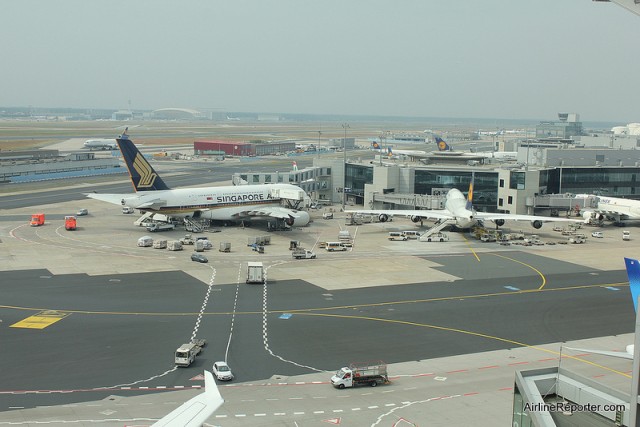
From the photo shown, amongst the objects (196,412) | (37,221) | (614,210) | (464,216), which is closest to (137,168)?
(37,221)

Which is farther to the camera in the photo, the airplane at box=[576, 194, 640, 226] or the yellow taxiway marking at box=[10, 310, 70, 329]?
the airplane at box=[576, 194, 640, 226]

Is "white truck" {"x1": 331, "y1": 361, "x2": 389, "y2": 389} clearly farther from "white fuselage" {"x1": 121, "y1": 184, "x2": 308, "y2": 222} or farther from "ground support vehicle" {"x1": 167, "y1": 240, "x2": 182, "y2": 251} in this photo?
"white fuselage" {"x1": 121, "y1": 184, "x2": 308, "y2": 222}

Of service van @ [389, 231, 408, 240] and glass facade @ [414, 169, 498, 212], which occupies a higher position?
glass facade @ [414, 169, 498, 212]

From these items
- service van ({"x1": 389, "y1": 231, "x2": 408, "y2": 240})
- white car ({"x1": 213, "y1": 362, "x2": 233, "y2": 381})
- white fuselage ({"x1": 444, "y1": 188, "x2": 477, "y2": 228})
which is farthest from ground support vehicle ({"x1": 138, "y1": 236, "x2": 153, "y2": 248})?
white car ({"x1": 213, "y1": 362, "x2": 233, "y2": 381})

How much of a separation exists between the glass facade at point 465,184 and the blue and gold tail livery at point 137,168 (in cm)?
4660

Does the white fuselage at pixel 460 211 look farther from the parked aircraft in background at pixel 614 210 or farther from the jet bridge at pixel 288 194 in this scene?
the parked aircraft in background at pixel 614 210

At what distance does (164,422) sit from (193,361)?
75.8 feet

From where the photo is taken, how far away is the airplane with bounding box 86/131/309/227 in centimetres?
9250

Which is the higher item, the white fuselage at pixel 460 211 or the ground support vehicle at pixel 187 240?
the white fuselage at pixel 460 211

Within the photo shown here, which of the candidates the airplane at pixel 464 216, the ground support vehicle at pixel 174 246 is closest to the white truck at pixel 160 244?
the ground support vehicle at pixel 174 246

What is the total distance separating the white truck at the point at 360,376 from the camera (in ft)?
135

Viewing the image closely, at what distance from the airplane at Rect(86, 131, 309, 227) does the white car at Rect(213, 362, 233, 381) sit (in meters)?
53.4

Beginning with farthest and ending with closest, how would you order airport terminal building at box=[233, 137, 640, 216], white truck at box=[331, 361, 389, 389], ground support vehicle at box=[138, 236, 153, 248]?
airport terminal building at box=[233, 137, 640, 216] < ground support vehicle at box=[138, 236, 153, 248] < white truck at box=[331, 361, 389, 389]

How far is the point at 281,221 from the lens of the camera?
102m
